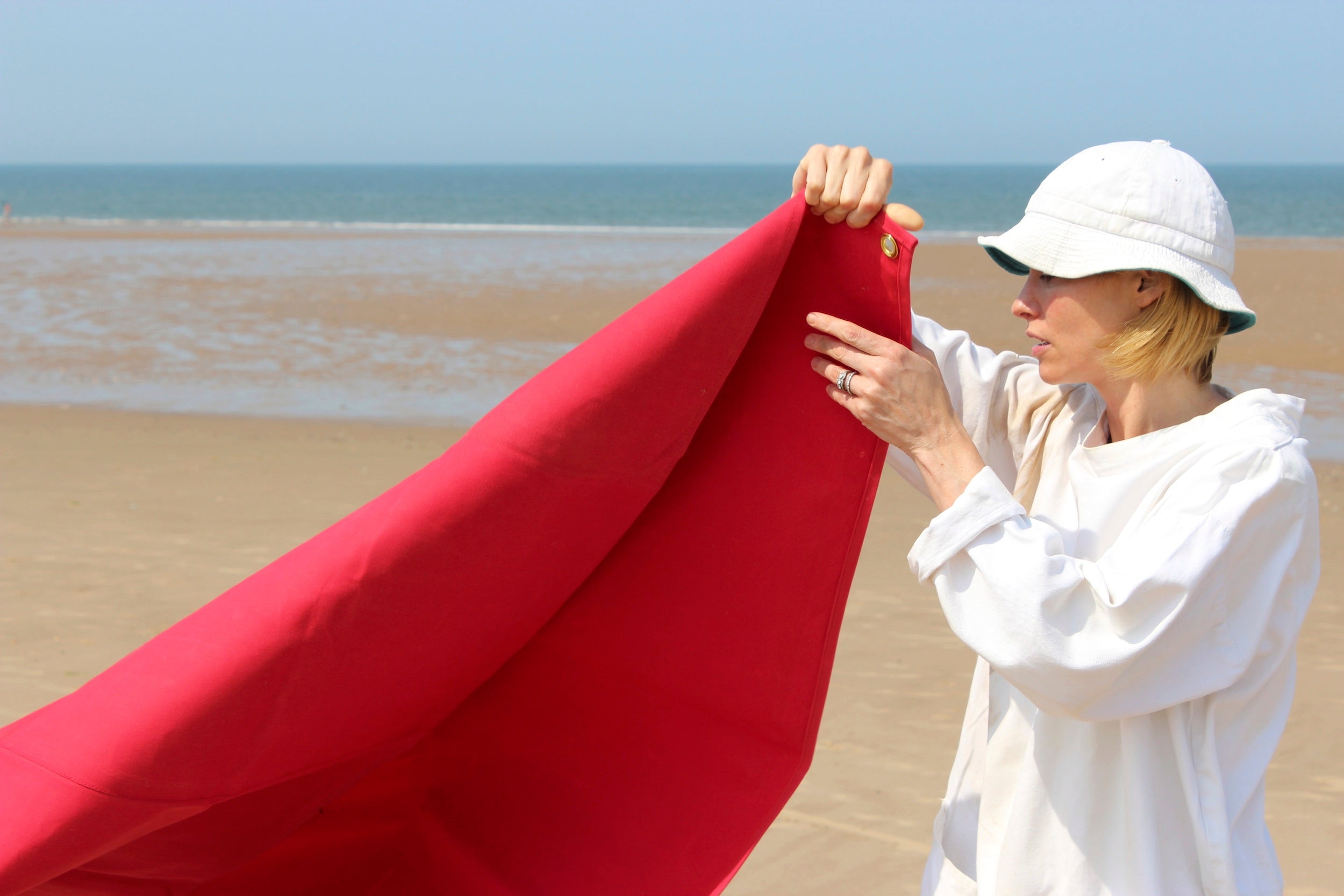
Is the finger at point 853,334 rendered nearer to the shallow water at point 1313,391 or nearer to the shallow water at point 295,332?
the shallow water at point 295,332

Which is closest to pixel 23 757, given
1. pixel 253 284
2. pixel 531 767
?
pixel 531 767

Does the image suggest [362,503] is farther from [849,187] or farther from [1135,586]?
[1135,586]

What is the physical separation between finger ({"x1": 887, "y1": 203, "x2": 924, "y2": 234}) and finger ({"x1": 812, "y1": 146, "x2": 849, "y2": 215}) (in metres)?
0.09

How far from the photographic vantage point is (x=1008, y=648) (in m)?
1.47

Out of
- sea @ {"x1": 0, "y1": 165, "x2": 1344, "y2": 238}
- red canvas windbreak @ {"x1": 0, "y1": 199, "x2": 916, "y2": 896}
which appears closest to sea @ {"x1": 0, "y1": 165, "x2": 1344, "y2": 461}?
sea @ {"x1": 0, "y1": 165, "x2": 1344, "y2": 238}

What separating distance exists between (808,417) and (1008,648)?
2.12 feet

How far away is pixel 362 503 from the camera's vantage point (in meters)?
6.84

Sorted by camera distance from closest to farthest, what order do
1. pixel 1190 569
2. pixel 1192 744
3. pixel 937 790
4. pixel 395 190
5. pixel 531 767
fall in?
pixel 1190 569
pixel 1192 744
pixel 531 767
pixel 937 790
pixel 395 190

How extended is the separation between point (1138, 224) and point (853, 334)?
440 mm

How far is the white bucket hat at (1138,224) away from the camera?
161cm

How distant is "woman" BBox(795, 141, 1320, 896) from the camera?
4.83 ft

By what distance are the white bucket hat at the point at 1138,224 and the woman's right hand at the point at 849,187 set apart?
10.5 inches

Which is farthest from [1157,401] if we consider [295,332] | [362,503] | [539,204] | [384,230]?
[539,204]

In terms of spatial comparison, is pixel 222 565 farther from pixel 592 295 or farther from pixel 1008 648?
pixel 592 295
